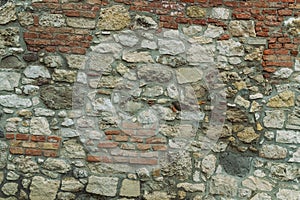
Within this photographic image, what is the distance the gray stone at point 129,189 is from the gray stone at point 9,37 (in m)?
1.49

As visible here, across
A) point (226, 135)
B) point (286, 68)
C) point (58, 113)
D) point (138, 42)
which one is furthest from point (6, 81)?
point (286, 68)

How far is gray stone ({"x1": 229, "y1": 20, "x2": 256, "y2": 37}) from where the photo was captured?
11.8ft

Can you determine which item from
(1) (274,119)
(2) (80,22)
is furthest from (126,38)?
(1) (274,119)

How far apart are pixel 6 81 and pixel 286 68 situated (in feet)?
7.74

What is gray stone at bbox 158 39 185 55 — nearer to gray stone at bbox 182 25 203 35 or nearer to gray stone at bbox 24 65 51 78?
gray stone at bbox 182 25 203 35

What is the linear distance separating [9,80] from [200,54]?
1.62 metres

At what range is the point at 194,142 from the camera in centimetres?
356

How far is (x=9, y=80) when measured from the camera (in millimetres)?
3518

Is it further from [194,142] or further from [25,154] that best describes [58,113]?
[194,142]

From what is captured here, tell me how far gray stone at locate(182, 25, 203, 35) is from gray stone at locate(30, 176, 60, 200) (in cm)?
166

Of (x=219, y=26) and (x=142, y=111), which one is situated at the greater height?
(x=219, y=26)

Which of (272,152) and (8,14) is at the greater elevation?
(8,14)

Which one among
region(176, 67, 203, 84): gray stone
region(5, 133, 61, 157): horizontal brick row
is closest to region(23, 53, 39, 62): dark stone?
region(5, 133, 61, 157): horizontal brick row

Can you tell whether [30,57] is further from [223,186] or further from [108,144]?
[223,186]
